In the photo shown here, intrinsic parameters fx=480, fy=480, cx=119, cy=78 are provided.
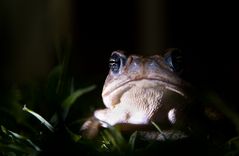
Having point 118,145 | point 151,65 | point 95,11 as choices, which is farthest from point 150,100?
point 95,11

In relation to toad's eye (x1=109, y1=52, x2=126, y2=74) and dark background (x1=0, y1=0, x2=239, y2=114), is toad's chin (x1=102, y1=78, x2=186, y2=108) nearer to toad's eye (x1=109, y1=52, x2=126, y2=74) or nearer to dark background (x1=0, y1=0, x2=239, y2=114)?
toad's eye (x1=109, y1=52, x2=126, y2=74)

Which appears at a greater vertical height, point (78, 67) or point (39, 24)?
point (39, 24)

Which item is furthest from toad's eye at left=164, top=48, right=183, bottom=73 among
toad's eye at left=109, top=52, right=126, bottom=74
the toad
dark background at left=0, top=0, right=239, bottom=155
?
dark background at left=0, top=0, right=239, bottom=155

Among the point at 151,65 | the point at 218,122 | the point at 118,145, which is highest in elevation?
the point at 151,65

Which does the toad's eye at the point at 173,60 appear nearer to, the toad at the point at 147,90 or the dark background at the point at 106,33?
the toad at the point at 147,90

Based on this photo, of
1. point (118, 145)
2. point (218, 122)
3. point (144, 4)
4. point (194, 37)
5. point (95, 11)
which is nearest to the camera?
point (118, 145)

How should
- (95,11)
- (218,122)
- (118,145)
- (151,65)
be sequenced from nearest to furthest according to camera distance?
(118,145) < (151,65) < (218,122) < (95,11)

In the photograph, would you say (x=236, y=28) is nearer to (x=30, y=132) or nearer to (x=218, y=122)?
(x=218, y=122)
